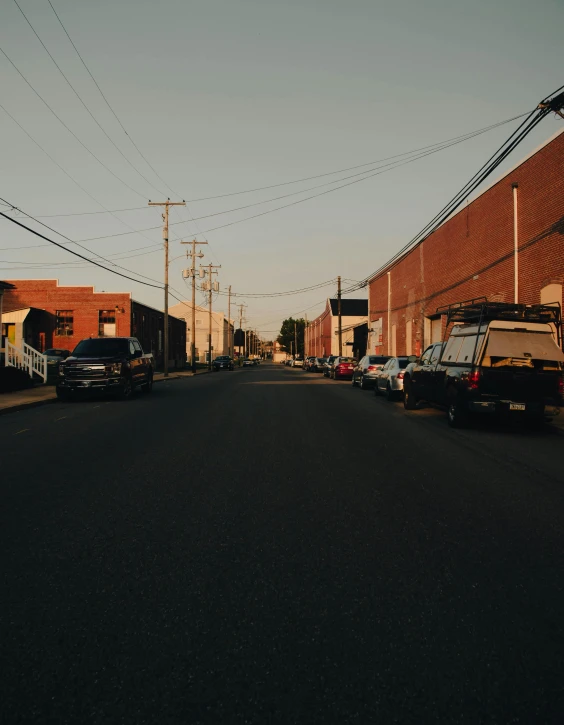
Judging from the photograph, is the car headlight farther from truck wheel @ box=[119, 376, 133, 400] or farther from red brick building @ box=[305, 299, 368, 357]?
red brick building @ box=[305, 299, 368, 357]

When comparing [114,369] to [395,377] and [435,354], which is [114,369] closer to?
[395,377]

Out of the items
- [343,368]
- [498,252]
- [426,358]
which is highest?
[498,252]

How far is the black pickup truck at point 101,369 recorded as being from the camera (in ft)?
64.2

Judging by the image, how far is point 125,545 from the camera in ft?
16.4

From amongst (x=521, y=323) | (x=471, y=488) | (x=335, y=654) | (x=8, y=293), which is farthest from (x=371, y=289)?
(x=335, y=654)

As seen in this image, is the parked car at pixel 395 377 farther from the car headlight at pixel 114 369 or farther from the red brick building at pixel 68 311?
the red brick building at pixel 68 311

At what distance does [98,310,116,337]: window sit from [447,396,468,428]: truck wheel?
→ 4671cm

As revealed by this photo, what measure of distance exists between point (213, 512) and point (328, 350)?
89.4 metres

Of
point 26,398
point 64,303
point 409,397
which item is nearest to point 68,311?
point 64,303

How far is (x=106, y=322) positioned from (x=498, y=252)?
127 ft

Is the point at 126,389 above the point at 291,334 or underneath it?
underneath

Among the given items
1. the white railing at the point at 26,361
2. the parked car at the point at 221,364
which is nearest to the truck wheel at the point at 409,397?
the white railing at the point at 26,361

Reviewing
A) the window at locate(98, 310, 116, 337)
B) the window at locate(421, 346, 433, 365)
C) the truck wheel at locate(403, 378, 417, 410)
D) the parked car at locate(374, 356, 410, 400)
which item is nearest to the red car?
the parked car at locate(374, 356, 410, 400)

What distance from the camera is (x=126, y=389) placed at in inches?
814
